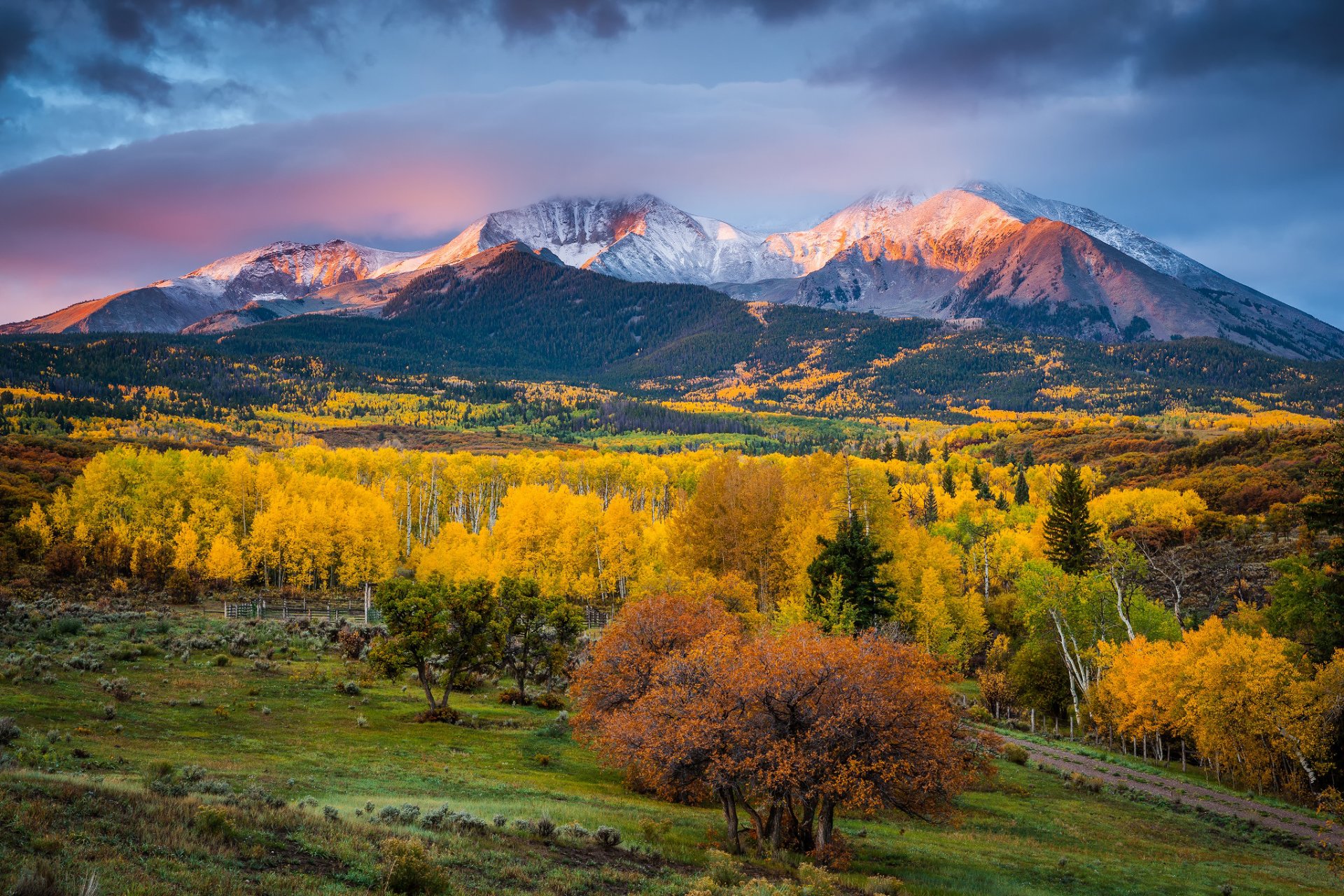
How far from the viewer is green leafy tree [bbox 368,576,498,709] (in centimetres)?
4191

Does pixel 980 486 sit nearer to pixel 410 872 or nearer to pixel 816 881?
pixel 816 881

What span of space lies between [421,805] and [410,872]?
7.82 metres

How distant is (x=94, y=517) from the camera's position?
85562 millimetres

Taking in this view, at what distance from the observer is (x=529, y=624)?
166 feet

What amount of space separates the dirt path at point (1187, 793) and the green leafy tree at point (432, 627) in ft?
112

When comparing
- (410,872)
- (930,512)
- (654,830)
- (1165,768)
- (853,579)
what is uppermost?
(930,512)

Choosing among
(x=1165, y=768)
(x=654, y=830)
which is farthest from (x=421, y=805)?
(x=1165, y=768)

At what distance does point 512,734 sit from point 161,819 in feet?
83.9

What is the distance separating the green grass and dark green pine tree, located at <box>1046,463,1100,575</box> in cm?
4184

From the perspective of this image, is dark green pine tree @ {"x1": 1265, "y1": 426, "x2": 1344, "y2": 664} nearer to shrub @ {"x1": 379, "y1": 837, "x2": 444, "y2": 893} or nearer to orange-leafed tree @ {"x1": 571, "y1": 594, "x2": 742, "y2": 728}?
orange-leafed tree @ {"x1": 571, "y1": 594, "x2": 742, "y2": 728}

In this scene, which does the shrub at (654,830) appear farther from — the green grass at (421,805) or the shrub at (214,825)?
the shrub at (214,825)

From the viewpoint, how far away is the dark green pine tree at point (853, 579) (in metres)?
51.7

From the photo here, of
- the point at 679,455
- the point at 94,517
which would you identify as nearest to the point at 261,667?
the point at 94,517

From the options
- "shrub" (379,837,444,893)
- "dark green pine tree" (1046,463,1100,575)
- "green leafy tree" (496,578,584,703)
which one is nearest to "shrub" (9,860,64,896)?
"shrub" (379,837,444,893)
